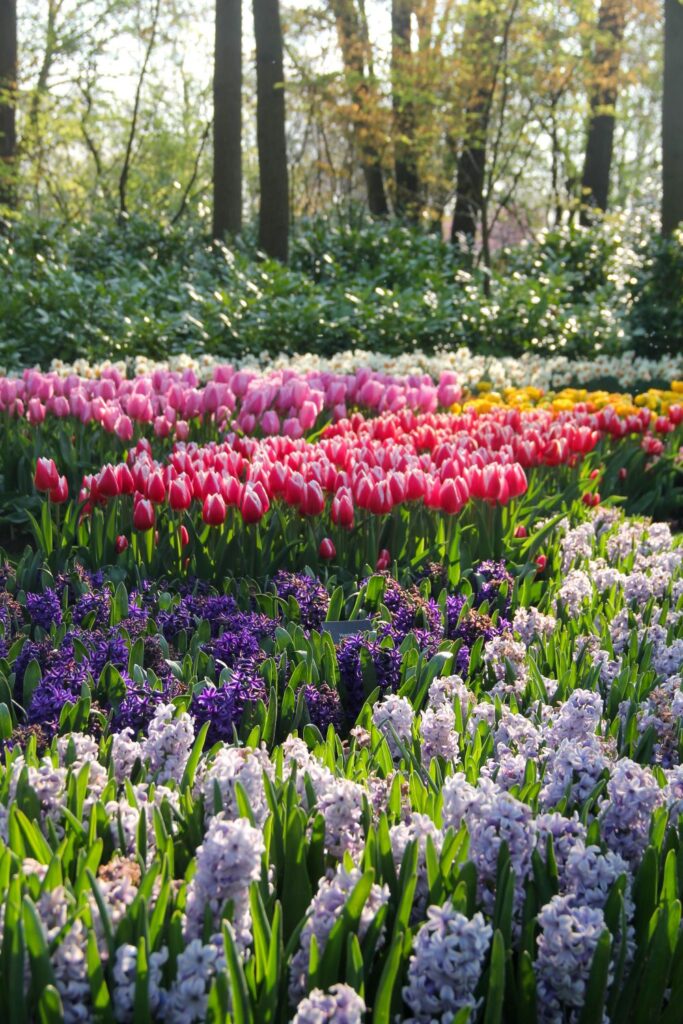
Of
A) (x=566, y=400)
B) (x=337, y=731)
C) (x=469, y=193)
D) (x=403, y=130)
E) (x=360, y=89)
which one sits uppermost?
(x=360, y=89)

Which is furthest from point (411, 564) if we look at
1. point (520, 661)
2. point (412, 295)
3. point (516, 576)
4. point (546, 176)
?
point (546, 176)

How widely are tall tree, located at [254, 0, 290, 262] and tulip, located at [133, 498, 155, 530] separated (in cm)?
1265

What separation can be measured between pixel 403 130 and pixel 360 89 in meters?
1.93

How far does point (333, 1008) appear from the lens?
1394mm

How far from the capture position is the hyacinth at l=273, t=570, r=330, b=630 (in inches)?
130

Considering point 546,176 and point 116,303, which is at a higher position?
point 546,176

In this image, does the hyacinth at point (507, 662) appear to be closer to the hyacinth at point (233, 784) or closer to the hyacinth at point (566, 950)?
the hyacinth at point (233, 784)

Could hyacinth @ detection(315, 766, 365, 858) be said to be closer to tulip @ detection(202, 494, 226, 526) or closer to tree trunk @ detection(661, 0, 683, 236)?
tulip @ detection(202, 494, 226, 526)

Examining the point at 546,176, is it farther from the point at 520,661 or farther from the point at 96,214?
the point at 520,661

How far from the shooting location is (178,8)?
84.8 ft

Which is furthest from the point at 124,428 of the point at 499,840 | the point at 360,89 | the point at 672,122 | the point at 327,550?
the point at 360,89

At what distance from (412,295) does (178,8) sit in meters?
16.9

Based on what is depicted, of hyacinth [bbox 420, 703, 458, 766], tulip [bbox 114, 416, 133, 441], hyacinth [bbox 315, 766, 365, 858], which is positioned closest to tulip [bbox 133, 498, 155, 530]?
tulip [bbox 114, 416, 133, 441]

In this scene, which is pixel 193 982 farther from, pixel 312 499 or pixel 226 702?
pixel 312 499
